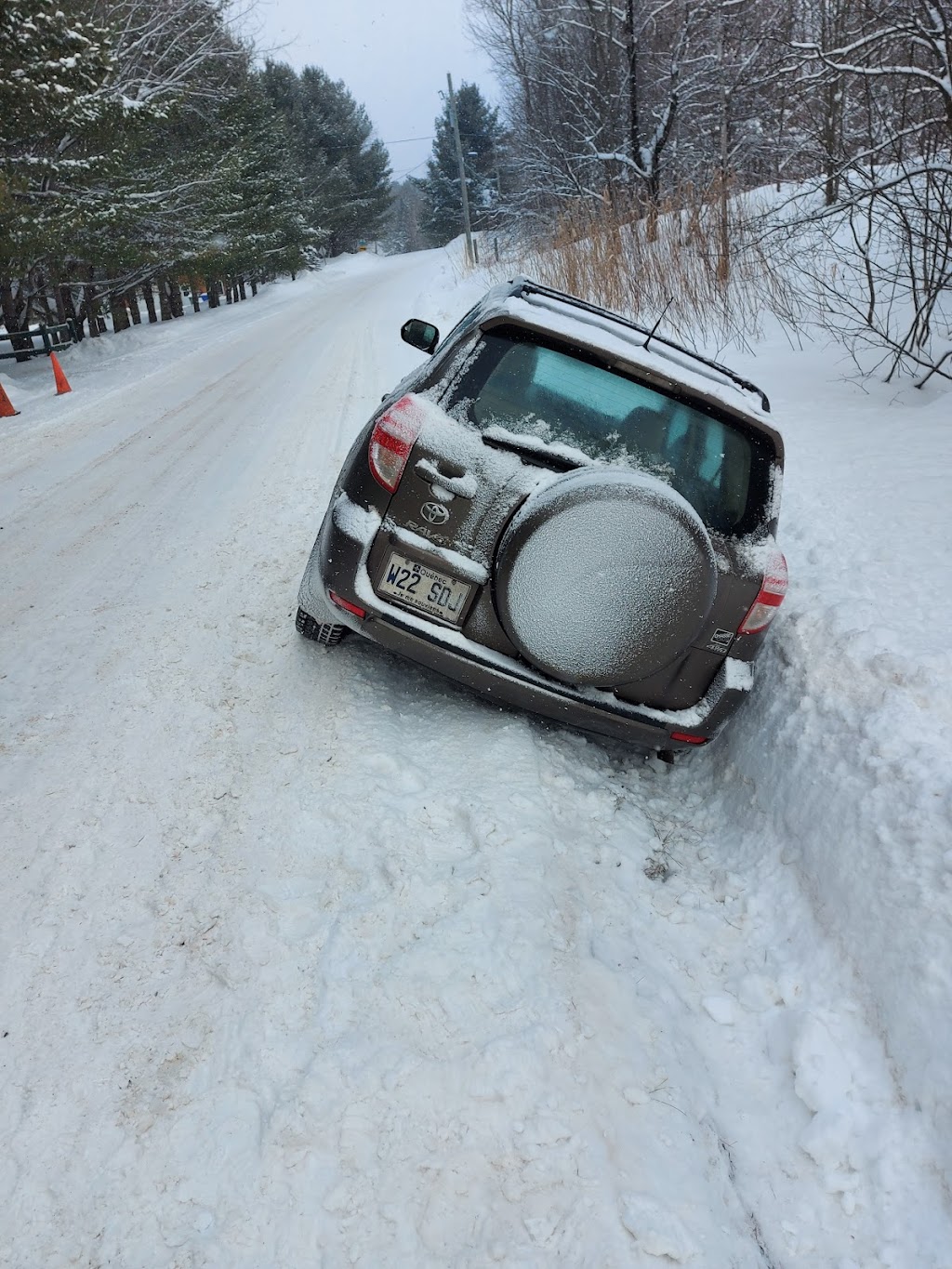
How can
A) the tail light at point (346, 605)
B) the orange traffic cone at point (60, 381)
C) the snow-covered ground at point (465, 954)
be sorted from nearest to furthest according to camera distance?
the snow-covered ground at point (465, 954) → the tail light at point (346, 605) → the orange traffic cone at point (60, 381)

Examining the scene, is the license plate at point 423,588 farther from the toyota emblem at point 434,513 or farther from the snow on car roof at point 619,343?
the snow on car roof at point 619,343

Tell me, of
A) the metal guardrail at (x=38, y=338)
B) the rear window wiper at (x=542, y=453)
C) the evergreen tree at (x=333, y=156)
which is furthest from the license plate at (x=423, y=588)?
the evergreen tree at (x=333, y=156)

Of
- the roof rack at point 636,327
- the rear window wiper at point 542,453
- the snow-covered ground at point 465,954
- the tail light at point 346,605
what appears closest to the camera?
the snow-covered ground at point 465,954

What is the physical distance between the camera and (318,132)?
4759 cm

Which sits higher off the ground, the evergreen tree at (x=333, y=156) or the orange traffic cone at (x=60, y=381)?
the evergreen tree at (x=333, y=156)

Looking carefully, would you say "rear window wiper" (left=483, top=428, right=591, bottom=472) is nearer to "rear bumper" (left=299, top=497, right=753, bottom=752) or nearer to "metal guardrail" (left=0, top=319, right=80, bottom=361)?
"rear bumper" (left=299, top=497, right=753, bottom=752)

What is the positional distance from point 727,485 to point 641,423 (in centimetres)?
44

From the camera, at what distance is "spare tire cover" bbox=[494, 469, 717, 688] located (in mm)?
2527

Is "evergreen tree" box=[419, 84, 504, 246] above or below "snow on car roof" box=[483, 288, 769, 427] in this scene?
above

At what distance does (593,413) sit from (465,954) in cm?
206

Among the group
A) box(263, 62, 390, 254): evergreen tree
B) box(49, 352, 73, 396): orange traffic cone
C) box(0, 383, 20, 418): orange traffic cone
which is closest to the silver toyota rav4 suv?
box(0, 383, 20, 418): orange traffic cone

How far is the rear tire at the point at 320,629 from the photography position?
12.1 ft

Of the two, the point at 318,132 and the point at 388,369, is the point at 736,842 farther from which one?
the point at 318,132

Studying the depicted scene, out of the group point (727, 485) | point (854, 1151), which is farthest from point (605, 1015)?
point (727, 485)
